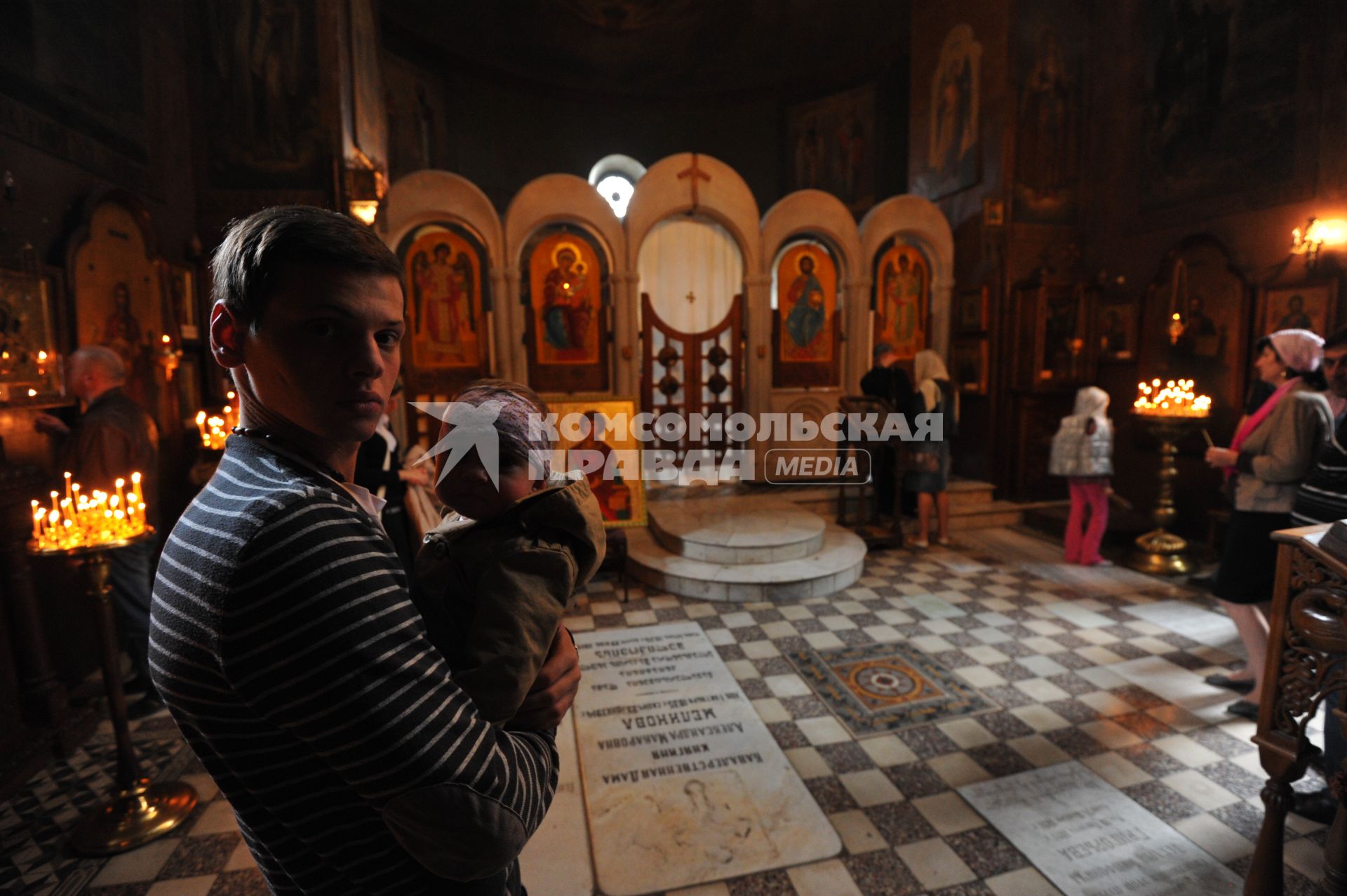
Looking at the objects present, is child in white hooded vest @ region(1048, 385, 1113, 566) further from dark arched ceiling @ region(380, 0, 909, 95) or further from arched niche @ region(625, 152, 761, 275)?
dark arched ceiling @ region(380, 0, 909, 95)

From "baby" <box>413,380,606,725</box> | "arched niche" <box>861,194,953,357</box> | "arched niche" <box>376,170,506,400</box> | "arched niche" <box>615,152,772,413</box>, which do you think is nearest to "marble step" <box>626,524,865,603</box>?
"arched niche" <box>615,152,772,413</box>

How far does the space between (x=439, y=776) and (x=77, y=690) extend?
15.6ft

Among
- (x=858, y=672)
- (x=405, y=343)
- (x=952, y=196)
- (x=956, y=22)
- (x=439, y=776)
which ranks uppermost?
(x=956, y=22)

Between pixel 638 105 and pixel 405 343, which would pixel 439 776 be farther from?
pixel 638 105

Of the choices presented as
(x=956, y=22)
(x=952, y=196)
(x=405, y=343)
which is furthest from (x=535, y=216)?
(x=956, y=22)

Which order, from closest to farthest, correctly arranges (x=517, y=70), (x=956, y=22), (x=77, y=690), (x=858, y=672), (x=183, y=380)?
(x=77, y=690) < (x=858, y=672) < (x=183, y=380) < (x=956, y=22) < (x=517, y=70)

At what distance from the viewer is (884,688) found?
410cm

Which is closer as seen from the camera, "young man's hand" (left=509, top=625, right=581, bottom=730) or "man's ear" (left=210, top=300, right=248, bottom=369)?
"man's ear" (left=210, top=300, right=248, bottom=369)

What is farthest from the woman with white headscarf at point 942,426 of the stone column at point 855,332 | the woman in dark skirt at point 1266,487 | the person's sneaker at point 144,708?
the person's sneaker at point 144,708

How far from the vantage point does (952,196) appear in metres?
9.57

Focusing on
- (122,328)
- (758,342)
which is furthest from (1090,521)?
(122,328)

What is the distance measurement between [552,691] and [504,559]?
23 centimetres

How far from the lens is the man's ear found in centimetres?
85

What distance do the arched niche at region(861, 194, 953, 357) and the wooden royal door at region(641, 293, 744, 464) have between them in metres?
2.14
